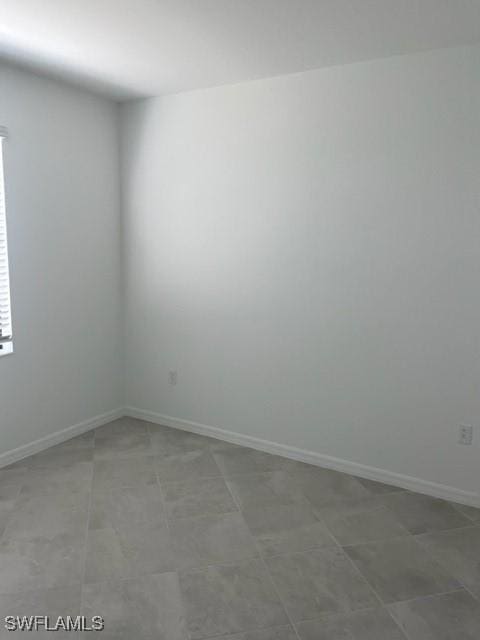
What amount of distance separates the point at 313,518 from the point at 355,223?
5.78ft

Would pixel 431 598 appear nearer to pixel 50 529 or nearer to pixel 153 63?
pixel 50 529

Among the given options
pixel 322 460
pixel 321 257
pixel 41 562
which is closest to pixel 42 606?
pixel 41 562

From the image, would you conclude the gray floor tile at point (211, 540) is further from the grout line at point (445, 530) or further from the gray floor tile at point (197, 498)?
the grout line at point (445, 530)

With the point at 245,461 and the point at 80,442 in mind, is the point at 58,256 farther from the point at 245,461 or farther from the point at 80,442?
the point at 245,461

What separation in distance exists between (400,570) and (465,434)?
965 millimetres

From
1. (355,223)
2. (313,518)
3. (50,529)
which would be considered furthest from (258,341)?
(50,529)

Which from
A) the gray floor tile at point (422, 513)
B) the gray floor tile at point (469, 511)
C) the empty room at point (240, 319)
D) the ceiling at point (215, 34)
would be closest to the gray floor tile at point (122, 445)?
the empty room at point (240, 319)

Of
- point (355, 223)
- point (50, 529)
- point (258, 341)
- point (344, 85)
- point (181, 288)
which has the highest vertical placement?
point (344, 85)

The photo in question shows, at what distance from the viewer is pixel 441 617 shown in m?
2.15

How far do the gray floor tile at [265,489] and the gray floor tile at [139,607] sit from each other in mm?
802

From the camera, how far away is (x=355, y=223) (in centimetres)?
324

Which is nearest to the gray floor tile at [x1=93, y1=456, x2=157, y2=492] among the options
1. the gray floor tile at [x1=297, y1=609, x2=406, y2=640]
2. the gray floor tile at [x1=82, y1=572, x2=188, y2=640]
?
the gray floor tile at [x1=82, y1=572, x2=188, y2=640]

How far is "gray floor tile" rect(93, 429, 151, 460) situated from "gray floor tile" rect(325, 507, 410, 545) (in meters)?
1.49

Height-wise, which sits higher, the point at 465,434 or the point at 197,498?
the point at 465,434
